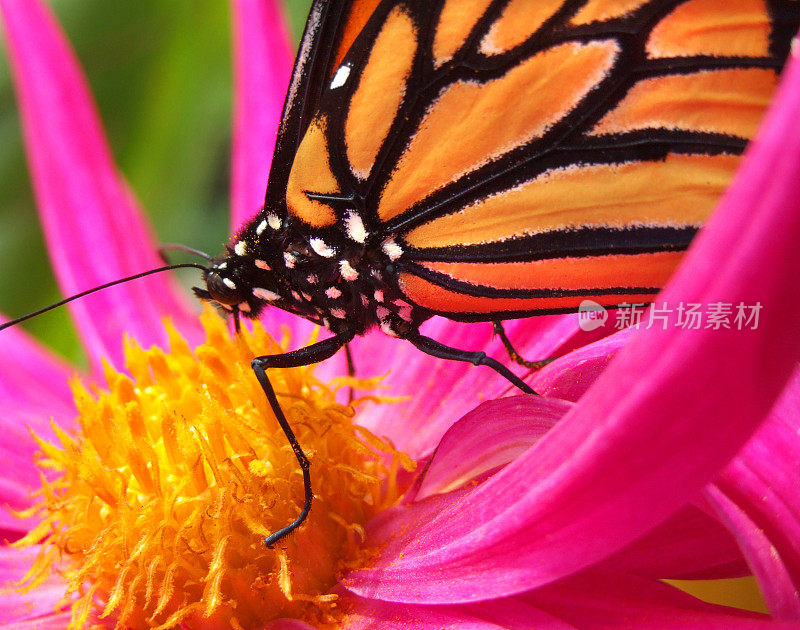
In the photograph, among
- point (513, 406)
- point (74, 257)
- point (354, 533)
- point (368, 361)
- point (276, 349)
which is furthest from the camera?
point (74, 257)

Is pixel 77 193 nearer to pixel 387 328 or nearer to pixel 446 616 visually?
pixel 387 328

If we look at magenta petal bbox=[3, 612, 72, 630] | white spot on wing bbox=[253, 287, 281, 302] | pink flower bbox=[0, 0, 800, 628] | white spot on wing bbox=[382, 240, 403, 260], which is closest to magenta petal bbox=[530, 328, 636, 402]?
pink flower bbox=[0, 0, 800, 628]

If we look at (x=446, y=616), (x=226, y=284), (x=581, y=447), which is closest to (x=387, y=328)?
(x=226, y=284)

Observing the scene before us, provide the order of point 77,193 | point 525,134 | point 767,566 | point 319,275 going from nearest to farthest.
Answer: point 767,566
point 525,134
point 319,275
point 77,193

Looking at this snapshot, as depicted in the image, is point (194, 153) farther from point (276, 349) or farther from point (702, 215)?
point (702, 215)

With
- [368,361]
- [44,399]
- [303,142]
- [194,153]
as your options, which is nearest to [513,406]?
[303,142]

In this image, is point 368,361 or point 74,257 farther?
point 74,257
